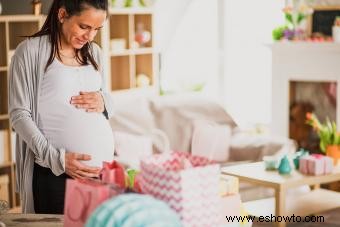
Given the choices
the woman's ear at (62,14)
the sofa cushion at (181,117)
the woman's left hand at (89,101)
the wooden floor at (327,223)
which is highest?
the woman's ear at (62,14)

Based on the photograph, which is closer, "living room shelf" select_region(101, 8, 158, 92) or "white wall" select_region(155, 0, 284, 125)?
"living room shelf" select_region(101, 8, 158, 92)

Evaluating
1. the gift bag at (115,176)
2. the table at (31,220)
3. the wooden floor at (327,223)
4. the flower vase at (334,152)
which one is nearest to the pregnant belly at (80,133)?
the table at (31,220)

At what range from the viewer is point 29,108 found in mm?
2221

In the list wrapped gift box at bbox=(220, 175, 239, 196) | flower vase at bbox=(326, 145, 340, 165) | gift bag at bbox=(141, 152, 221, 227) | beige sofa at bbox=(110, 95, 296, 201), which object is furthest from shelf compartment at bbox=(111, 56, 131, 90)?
gift bag at bbox=(141, 152, 221, 227)

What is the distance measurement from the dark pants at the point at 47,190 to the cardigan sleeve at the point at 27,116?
7cm

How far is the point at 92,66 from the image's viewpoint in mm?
2375

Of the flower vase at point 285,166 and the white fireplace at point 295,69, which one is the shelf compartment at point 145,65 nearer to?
the white fireplace at point 295,69

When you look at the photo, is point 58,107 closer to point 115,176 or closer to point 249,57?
point 115,176

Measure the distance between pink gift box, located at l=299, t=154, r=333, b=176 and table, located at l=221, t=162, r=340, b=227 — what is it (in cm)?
4

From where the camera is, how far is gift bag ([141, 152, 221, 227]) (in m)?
1.41

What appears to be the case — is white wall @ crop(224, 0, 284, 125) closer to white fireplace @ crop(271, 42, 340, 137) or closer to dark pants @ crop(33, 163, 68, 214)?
white fireplace @ crop(271, 42, 340, 137)

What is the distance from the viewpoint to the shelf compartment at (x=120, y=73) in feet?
20.8

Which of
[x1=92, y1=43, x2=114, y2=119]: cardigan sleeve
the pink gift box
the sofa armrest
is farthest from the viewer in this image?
the sofa armrest

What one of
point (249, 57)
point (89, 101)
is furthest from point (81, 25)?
point (249, 57)
